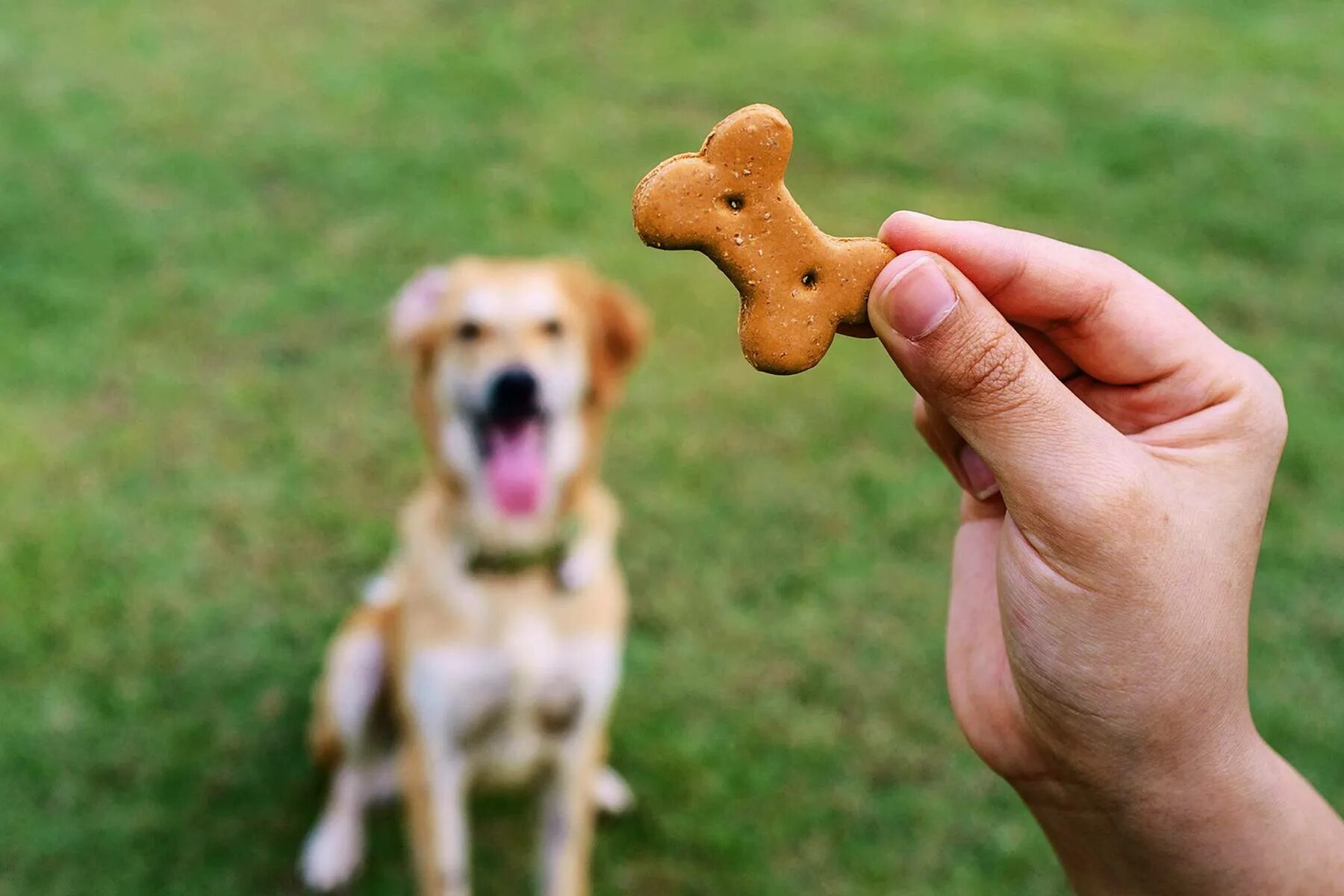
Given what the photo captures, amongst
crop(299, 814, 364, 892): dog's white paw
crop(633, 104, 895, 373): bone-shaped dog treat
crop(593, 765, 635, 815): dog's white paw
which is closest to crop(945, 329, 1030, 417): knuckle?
crop(633, 104, 895, 373): bone-shaped dog treat

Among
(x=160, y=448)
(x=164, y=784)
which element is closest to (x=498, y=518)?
(x=164, y=784)

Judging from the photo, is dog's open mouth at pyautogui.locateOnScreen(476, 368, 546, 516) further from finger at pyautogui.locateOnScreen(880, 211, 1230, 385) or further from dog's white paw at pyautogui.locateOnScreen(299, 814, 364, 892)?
finger at pyautogui.locateOnScreen(880, 211, 1230, 385)

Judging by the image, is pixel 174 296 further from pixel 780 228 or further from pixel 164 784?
pixel 780 228

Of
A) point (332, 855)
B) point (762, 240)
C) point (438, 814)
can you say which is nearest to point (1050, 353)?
point (762, 240)

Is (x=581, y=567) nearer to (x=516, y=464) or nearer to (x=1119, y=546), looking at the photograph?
(x=516, y=464)

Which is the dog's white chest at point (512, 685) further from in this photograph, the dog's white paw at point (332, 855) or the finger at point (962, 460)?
the finger at point (962, 460)

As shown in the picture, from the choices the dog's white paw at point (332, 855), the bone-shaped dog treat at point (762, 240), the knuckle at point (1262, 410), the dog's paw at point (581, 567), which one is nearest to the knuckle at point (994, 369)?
the bone-shaped dog treat at point (762, 240)
